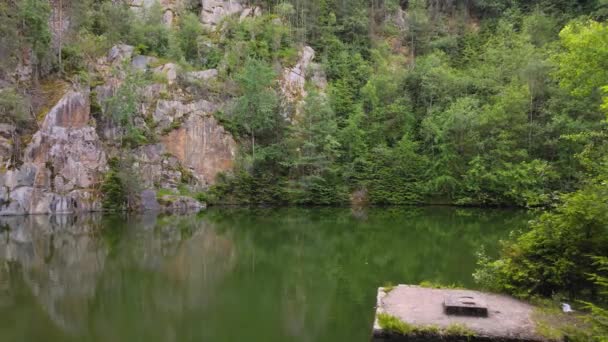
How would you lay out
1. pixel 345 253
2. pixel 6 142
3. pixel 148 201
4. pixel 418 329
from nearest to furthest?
pixel 418 329
pixel 345 253
pixel 6 142
pixel 148 201

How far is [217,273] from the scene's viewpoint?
586 inches

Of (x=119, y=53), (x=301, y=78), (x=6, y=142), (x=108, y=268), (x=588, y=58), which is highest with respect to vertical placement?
(x=119, y=53)

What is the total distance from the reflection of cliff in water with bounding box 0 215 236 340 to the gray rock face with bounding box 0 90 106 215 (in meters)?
4.24

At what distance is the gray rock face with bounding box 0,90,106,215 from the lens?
1192 inches

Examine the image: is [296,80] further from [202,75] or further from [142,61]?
[142,61]

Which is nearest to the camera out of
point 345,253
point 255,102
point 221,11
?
point 345,253

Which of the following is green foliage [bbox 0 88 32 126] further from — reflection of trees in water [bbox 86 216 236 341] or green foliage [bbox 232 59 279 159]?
green foliage [bbox 232 59 279 159]

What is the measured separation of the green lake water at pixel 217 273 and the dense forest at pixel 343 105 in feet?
30.0

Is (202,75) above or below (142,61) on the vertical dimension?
below

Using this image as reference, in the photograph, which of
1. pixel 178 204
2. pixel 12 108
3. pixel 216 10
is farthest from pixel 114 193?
pixel 216 10

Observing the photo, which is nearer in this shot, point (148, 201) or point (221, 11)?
point (148, 201)

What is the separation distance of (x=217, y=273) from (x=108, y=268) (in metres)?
3.77

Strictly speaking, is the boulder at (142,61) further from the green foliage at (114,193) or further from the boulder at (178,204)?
the boulder at (178,204)

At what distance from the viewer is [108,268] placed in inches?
611
